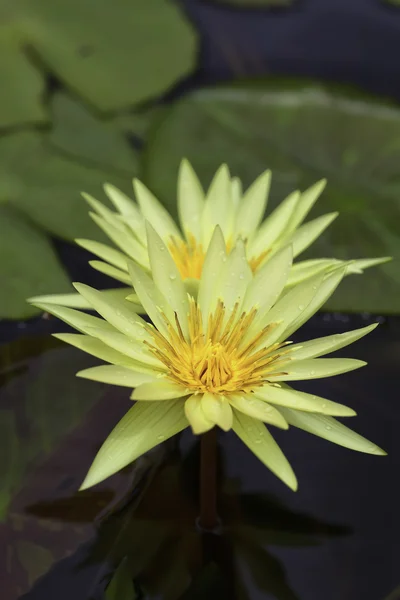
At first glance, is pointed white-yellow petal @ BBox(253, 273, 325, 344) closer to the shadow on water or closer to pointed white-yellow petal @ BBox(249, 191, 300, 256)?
pointed white-yellow petal @ BBox(249, 191, 300, 256)

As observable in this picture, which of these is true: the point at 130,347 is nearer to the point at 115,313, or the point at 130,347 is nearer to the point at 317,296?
the point at 115,313

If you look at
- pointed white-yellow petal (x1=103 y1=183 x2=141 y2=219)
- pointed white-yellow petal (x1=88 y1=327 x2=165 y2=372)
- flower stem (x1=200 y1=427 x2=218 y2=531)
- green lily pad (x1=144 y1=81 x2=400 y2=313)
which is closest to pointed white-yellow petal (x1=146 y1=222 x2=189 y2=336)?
pointed white-yellow petal (x1=88 y1=327 x2=165 y2=372)

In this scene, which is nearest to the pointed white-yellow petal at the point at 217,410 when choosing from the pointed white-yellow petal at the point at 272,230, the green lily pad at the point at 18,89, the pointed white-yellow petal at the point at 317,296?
the pointed white-yellow petal at the point at 317,296

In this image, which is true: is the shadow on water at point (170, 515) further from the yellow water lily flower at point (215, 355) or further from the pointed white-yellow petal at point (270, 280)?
the pointed white-yellow petal at point (270, 280)

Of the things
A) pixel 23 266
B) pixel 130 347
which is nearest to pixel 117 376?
pixel 130 347

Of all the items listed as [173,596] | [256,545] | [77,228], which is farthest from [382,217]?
[173,596]

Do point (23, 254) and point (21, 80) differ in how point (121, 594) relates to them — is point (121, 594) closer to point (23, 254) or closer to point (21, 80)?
point (23, 254)
